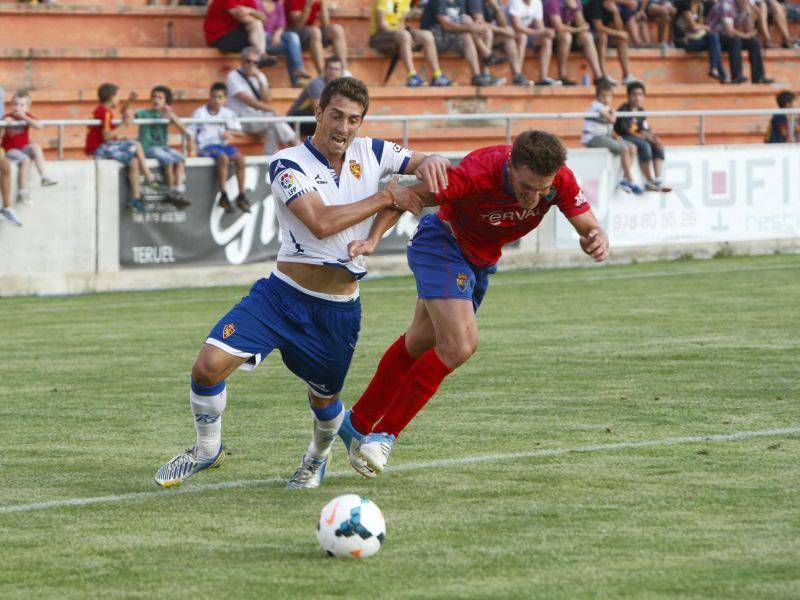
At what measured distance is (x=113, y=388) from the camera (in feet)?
37.1

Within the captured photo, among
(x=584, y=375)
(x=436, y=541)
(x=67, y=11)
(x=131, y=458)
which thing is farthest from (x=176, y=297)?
(x=436, y=541)

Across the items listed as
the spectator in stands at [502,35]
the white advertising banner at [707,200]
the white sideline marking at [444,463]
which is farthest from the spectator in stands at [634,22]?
the white sideline marking at [444,463]

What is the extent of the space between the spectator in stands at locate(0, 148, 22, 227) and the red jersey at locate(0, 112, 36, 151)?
0.13 meters

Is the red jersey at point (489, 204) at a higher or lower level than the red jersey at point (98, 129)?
higher

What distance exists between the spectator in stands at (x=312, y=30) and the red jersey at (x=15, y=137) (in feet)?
20.0

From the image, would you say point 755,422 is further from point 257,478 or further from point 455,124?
point 455,124

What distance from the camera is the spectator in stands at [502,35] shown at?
25109mm

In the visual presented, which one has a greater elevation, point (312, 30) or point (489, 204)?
point (489, 204)

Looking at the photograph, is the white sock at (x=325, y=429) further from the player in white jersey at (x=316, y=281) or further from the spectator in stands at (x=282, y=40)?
the spectator in stands at (x=282, y=40)

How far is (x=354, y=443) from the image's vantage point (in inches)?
312

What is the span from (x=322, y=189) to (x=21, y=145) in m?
11.3

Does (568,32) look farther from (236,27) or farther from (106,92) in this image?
(106,92)

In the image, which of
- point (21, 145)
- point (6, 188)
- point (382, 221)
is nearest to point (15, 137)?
point (21, 145)

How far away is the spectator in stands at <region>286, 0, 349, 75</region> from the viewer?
23234 millimetres
